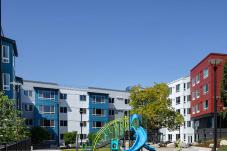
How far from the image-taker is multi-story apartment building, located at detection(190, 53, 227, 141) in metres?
63.3

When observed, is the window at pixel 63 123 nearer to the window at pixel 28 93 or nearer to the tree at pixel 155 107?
the window at pixel 28 93

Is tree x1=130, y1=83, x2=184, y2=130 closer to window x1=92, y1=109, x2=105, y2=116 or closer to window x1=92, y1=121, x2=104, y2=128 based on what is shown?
window x1=92, y1=109, x2=105, y2=116

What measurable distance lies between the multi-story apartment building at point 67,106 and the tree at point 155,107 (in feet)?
44.5

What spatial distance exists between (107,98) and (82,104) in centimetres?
604

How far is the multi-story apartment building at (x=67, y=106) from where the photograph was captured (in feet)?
256

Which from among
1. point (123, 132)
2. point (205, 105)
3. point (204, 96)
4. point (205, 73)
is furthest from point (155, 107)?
point (123, 132)

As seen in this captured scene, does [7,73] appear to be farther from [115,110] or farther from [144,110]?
[115,110]

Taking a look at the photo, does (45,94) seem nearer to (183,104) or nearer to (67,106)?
(67,106)

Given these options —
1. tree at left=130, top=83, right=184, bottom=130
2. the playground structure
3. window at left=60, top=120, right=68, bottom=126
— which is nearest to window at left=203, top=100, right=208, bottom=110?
tree at left=130, top=83, right=184, bottom=130

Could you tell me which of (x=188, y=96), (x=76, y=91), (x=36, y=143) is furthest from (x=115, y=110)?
(x=36, y=143)

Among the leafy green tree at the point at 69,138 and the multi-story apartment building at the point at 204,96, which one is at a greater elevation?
the multi-story apartment building at the point at 204,96

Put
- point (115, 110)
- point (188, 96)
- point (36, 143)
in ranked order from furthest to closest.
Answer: point (115, 110) < point (188, 96) < point (36, 143)

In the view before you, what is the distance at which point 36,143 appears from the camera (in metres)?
72.1

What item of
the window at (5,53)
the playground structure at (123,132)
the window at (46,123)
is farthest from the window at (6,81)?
the window at (46,123)
